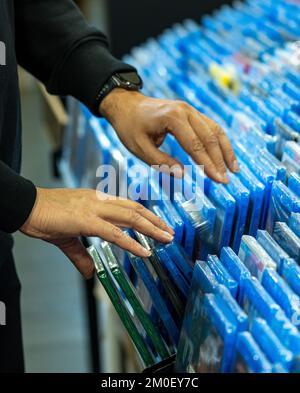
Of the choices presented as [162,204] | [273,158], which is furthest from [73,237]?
[273,158]

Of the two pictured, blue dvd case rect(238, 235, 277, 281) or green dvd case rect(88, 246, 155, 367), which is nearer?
blue dvd case rect(238, 235, 277, 281)

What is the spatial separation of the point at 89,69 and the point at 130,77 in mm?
96

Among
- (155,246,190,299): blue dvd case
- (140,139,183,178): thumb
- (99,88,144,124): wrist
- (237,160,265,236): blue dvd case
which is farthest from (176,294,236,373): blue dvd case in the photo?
(99,88,144,124): wrist

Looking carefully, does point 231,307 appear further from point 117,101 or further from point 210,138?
point 117,101

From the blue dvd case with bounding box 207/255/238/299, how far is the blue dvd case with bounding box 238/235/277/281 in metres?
0.04

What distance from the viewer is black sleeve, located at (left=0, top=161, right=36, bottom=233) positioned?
1.25m

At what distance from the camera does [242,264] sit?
1.19 meters

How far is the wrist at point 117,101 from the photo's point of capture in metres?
1.63

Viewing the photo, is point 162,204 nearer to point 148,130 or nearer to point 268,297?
point 148,130

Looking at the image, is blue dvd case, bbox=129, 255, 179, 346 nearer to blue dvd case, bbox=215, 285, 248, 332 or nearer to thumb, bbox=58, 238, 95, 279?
thumb, bbox=58, 238, 95, 279

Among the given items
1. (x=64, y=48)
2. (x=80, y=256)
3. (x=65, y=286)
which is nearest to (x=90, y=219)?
(x=80, y=256)

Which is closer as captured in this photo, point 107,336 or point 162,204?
point 162,204

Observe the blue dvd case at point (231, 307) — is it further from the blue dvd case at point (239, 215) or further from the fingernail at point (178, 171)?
the fingernail at point (178, 171)
